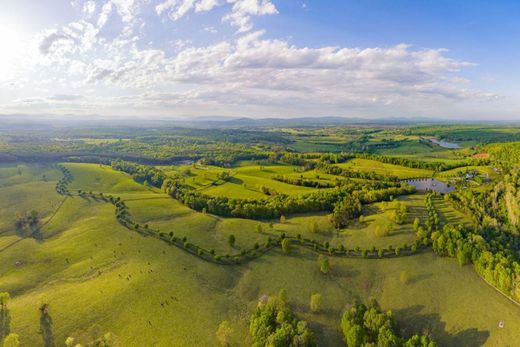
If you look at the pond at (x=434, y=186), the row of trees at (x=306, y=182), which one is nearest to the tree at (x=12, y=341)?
the row of trees at (x=306, y=182)

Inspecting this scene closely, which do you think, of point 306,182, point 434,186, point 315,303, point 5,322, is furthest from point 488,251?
point 5,322

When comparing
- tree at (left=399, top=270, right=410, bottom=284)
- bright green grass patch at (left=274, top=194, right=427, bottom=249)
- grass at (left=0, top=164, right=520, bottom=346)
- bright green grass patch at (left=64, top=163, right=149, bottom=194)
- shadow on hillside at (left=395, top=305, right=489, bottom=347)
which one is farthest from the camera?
bright green grass patch at (left=64, top=163, right=149, bottom=194)

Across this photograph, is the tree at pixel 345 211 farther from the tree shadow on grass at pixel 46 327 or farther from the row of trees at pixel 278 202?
the tree shadow on grass at pixel 46 327

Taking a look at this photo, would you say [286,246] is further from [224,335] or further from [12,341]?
[12,341]

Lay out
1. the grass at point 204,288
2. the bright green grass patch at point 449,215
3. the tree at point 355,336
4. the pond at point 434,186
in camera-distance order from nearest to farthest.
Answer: the tree at point 355,336
the grass at point 204,288
the bright green grass patch at point 449,215
the pond at point 434,186

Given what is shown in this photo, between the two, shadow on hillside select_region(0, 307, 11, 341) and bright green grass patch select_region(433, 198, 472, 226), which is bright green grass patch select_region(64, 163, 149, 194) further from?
bright green grass patch select_region(433, 198, 472, 226)

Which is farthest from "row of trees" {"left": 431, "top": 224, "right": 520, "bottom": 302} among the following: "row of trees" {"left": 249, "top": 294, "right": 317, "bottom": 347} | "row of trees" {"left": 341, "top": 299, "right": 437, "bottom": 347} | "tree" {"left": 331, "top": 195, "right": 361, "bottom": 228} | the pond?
the pond
